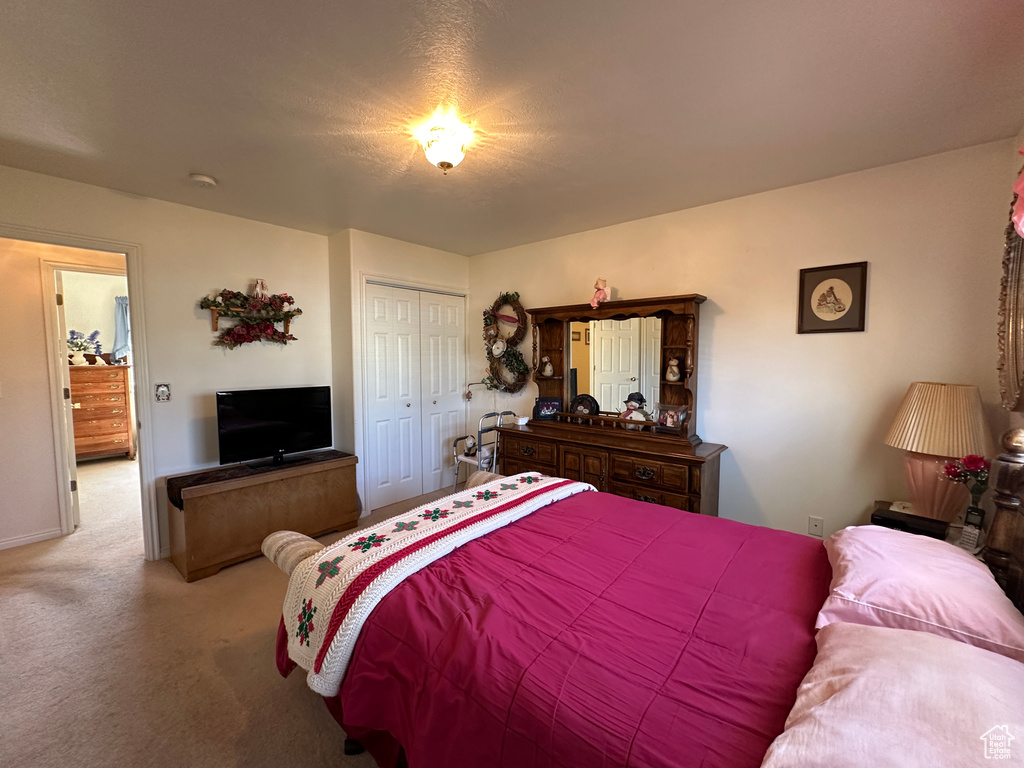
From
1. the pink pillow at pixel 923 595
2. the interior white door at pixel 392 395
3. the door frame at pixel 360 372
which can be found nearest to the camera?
the pink pillow at pixel 923 595

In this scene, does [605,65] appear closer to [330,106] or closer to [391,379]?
[330,106]

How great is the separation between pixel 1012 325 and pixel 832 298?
77cm

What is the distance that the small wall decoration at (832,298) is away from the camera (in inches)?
95.4

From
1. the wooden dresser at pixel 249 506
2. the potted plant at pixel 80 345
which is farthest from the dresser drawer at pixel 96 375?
the wooden dresser at pixel 249 506

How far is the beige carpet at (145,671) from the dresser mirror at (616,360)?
8.38ft

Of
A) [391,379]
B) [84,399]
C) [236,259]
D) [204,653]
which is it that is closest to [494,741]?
[204,653]

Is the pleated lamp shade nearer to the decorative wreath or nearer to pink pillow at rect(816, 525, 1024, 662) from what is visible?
pink pillow at rect(816, 525, 1024, 662)

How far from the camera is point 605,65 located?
5.06 ft

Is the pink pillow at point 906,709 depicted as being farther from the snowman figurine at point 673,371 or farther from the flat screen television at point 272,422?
the flat screen television at point 272,422

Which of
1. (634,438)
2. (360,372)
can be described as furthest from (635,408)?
(360,372)

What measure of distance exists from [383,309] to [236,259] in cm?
114

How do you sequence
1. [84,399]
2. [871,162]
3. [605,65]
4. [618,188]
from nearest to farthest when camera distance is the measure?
[605,65], [871,162], [618,188], [84,399]

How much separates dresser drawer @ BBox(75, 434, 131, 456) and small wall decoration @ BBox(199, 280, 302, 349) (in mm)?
4137

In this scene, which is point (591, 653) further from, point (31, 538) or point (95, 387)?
point (95, 387)
